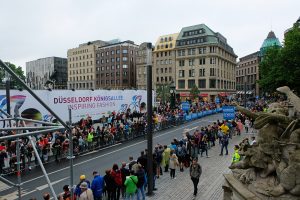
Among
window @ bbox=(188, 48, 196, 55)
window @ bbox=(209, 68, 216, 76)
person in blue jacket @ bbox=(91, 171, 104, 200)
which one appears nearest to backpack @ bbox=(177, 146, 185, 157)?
person in blue jacket @ bbox=(91, 171, 104, 200)

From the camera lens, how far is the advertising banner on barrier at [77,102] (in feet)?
80.4

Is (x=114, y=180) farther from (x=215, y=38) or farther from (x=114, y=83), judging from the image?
(x=114, y=83)

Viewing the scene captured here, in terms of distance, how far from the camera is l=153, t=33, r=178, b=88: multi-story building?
88625 millimetres

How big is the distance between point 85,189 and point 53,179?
6211mm

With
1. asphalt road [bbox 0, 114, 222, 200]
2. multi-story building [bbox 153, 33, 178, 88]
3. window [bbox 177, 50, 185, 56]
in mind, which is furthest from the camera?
multi-story building [bbox 153, 33, 178, 88]

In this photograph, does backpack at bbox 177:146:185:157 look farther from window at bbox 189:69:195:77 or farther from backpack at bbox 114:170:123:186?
window at bbox 189:69:195:77

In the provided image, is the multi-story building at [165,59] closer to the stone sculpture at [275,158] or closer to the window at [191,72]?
the window at [191,72]

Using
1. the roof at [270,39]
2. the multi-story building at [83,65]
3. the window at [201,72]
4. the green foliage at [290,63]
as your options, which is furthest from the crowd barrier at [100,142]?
the roof at [270,39]

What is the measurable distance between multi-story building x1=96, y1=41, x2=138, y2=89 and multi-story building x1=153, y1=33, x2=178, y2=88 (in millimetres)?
11752

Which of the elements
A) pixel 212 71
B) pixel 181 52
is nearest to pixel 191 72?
pixel 212 71

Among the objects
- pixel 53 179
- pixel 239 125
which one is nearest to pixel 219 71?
pixel 239 125

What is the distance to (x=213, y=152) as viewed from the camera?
2094cm

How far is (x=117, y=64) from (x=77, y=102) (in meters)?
72.9

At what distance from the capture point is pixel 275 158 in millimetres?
8203
